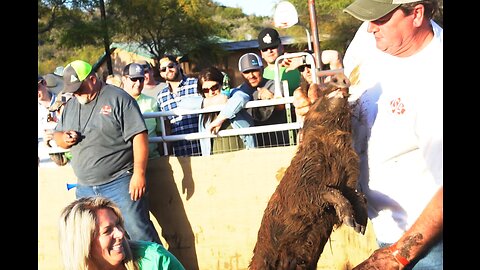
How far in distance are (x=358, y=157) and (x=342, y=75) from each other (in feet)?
1.10

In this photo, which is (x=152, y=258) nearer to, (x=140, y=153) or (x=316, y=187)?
(x=316, y=187)

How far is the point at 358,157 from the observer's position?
3.03 meters

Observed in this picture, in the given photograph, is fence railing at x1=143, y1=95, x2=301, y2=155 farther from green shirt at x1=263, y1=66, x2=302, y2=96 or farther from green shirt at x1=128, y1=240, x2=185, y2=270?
green shirt at x1=128, y1=240, x2=185, y2=270

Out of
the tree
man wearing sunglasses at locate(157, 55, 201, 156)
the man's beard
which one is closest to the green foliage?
the tree

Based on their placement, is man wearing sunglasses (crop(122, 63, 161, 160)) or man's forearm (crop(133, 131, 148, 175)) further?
man wearing sunglasses (crop(122, 63, 161, 160))

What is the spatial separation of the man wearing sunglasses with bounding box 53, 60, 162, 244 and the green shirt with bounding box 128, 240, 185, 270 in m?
2.17

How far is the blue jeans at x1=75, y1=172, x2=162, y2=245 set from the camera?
19.3ft

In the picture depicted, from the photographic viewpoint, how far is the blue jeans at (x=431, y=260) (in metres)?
2.80

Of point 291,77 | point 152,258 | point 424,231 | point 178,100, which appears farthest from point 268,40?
point 424,231

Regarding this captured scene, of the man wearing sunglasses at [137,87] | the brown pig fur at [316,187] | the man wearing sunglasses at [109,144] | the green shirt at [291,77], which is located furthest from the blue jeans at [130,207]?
the brown pig fur at [316,187]

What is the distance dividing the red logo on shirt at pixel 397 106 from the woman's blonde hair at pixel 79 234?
1.46m

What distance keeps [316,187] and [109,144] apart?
3279 mm
